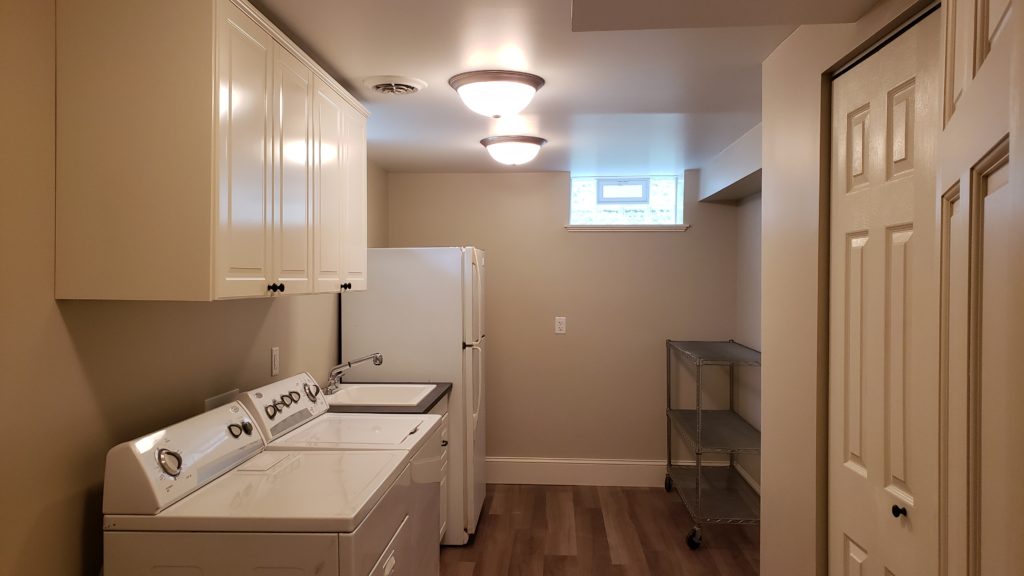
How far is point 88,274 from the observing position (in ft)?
4.83

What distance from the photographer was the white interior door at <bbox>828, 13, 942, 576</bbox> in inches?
51.4

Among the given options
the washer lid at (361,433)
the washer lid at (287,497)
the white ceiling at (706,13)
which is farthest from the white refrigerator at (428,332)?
the white ceiling at (706,13)

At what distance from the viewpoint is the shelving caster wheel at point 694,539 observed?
3.52 m

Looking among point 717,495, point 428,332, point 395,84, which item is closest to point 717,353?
point 717,495

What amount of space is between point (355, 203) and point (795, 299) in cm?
189

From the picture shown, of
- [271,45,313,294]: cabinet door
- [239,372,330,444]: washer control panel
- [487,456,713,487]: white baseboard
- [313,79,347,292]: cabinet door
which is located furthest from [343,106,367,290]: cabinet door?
[487,456,713,487]: white baseboard

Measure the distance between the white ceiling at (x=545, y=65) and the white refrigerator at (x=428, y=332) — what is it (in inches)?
30.5

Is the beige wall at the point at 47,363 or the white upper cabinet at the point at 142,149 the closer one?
the beige wall at the point at 47,363

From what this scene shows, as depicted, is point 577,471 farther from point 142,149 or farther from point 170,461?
point 142,149

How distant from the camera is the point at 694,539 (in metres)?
3.52

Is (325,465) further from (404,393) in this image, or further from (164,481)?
(404,393)

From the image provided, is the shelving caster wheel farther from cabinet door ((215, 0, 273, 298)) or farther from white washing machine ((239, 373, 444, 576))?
cabinet door ((215, 0, 273, 298))

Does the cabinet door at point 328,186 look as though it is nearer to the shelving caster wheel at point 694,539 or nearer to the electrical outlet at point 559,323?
the electrical outlet at point 559,323

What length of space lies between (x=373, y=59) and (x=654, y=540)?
3.17 meters
